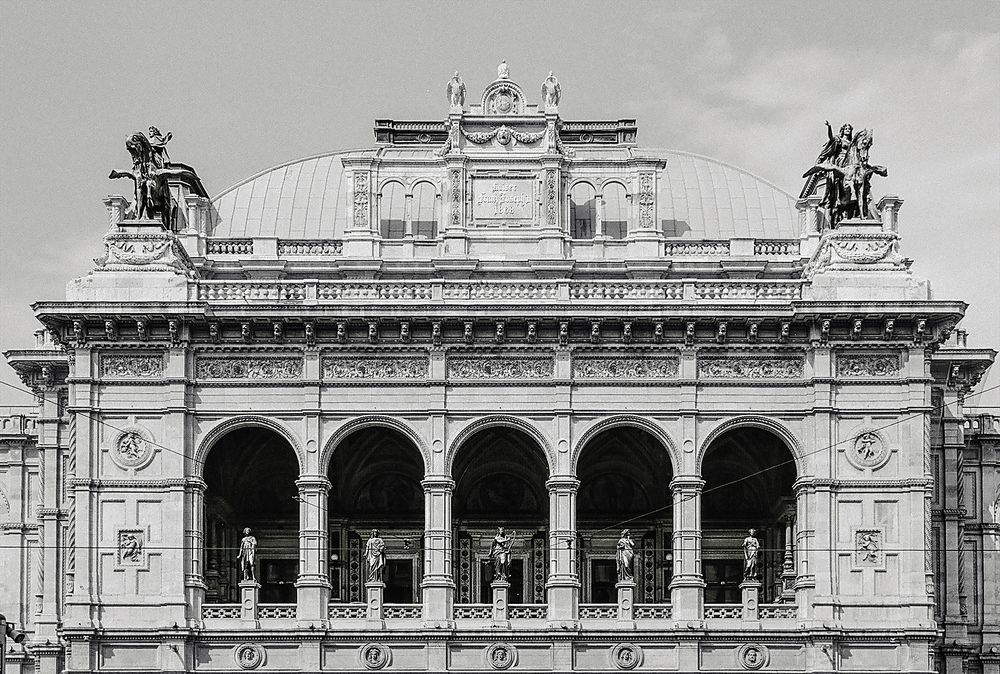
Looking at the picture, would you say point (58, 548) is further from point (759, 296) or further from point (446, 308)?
point (759, 296)

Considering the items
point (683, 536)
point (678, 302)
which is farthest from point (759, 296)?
point (683, 536)

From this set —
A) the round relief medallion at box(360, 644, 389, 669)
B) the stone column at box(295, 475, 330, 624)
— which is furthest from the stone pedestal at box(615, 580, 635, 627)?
the stone column at box(295, 475, 330, 624)

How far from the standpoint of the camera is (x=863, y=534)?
2226 inches

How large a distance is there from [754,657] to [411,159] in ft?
72.3

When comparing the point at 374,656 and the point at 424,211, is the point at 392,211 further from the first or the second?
the point at 374,656

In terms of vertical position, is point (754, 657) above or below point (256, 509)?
below

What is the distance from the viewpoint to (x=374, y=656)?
5609 centimetres

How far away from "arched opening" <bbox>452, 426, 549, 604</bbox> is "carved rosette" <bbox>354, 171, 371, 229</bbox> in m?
9.29

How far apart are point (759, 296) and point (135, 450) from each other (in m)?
19.1

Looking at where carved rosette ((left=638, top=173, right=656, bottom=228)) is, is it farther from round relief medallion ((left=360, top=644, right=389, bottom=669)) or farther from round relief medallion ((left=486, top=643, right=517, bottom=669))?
round relief medallion ((left=360, top=644, right=389, bottom=669))

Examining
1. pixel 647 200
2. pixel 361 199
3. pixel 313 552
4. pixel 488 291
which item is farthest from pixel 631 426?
pixel 361 199

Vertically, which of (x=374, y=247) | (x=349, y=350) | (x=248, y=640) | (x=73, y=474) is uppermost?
(x=374, y=247)

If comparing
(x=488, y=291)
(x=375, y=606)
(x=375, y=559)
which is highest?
(x=488, y=291)

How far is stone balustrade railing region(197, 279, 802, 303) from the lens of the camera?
190 ft
